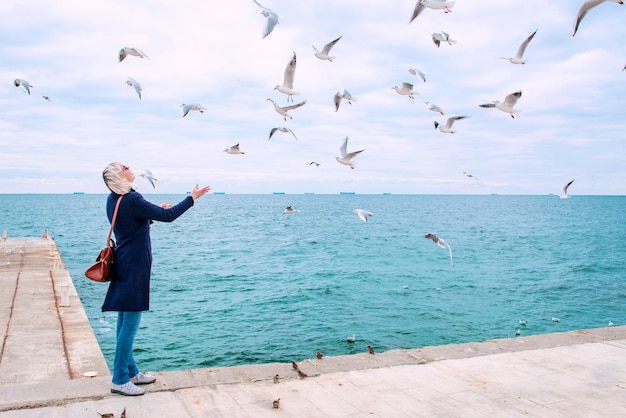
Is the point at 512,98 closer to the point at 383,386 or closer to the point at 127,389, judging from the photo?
the point at 383,386

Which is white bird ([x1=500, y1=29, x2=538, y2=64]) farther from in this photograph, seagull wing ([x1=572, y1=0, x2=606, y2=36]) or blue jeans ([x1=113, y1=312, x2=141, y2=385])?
blue jeans ([x1=113, y1=312, x2=141, y2=385])

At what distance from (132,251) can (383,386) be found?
2991mm

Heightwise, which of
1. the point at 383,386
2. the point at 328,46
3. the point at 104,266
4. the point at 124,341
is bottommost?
the point at 383,386

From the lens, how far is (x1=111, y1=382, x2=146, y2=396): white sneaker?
5211 mm

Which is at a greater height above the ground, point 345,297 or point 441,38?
point 441,38

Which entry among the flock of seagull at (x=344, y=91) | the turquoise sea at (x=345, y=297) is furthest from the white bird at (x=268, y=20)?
the turquoise sea at (x=345, y=297)

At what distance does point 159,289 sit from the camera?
961 inches

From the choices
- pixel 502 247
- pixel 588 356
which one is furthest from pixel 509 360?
pixel 502 247

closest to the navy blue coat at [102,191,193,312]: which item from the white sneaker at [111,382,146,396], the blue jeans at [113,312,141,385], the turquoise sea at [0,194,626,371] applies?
the blue jeans at [113,312,141,385]

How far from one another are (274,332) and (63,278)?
7389 millimetres

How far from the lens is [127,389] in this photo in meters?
5.21

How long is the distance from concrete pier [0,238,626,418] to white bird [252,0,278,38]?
4.68 metres

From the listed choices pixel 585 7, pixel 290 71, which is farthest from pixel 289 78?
pixel 585 7

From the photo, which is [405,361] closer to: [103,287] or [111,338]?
[111,338]
